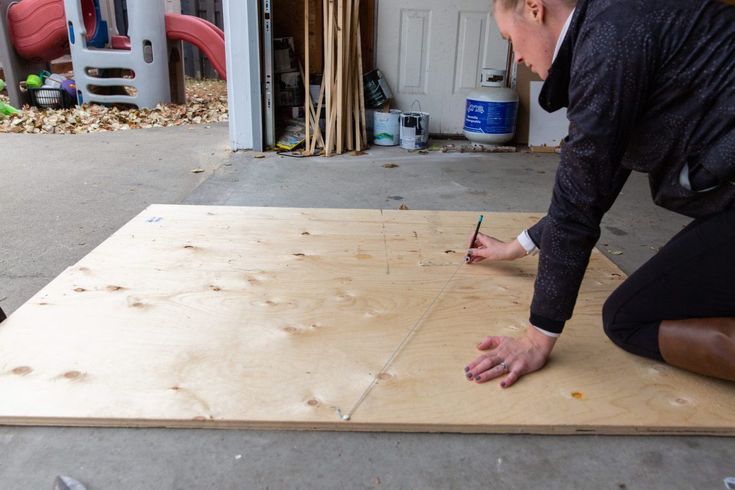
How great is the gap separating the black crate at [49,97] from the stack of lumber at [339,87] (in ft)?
11.1

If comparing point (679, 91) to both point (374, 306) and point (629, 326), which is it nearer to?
point (629, 326)

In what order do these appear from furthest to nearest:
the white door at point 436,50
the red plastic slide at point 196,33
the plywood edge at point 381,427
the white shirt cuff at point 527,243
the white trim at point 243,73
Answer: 1. the red plastic slide at point 196,33
2. the white door at point 436,50
3. the white trim at point 243,73
4. the white shirt cuff at point 527,243
5. the plywood edge at point 381,427

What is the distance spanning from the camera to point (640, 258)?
90.4 inches

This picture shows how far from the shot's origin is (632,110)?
39.8 inches

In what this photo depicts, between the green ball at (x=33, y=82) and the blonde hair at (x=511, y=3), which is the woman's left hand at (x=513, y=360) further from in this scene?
the green ball at (x=33, y=82)

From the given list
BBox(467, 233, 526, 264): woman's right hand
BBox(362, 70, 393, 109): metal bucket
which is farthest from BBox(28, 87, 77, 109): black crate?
BBox(467, 233, 526, 264): woman's right hand

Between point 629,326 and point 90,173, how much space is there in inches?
130

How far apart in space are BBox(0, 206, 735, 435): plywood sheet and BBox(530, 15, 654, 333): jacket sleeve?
24 cm

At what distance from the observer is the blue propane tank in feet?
13.8

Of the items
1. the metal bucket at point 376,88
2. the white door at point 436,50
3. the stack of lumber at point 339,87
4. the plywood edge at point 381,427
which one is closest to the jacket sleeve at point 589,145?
the plywood edge at point 381,427

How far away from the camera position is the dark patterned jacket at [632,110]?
982 millimetres

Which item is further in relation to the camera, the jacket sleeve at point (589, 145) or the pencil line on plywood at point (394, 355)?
the pencil line on plywood at point (394, 355)

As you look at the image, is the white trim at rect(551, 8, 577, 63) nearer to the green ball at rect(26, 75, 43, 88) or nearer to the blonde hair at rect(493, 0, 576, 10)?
the blonde hair at rect(493, 0, 576, 10)

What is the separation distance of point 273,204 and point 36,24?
15.3 feet
